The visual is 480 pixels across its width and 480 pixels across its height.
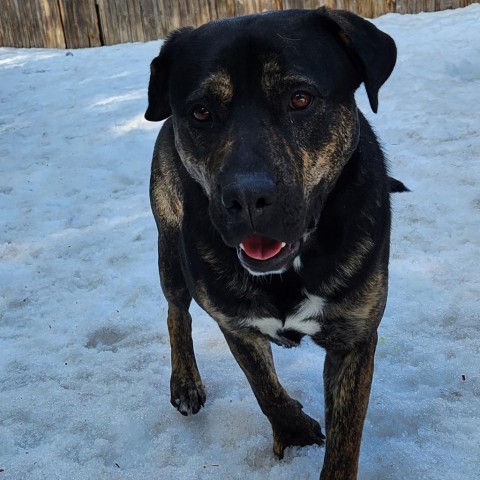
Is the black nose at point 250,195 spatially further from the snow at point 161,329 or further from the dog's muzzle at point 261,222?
the snow at point 161,329

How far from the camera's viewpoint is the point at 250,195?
2.29m

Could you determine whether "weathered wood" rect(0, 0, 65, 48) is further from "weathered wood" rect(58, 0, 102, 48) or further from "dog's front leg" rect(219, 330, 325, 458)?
"dog's front leg" rect(219, 330, 325, 458)

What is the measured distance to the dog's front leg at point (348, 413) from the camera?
285cm

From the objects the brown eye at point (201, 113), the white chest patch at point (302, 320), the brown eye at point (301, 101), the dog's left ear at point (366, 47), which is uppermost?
the dog's left ear at point (366, 47)

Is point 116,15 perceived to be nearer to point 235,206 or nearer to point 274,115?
point 274,115

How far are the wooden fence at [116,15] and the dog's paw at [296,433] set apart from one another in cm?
735

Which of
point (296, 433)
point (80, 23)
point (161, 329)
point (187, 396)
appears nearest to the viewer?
point (296, 433)

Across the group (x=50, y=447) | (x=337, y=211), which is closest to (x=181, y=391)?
(x=50, y=447)

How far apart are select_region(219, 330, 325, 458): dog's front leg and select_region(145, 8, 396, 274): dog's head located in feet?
2.00

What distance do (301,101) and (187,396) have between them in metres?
1.69

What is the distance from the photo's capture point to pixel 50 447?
3424 mm

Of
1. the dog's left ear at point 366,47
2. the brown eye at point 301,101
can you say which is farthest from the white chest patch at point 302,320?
the dog's left ear at point 366,47

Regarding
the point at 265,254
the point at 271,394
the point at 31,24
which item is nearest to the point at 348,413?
the point at 271,394

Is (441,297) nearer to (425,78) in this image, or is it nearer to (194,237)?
(194,237)
